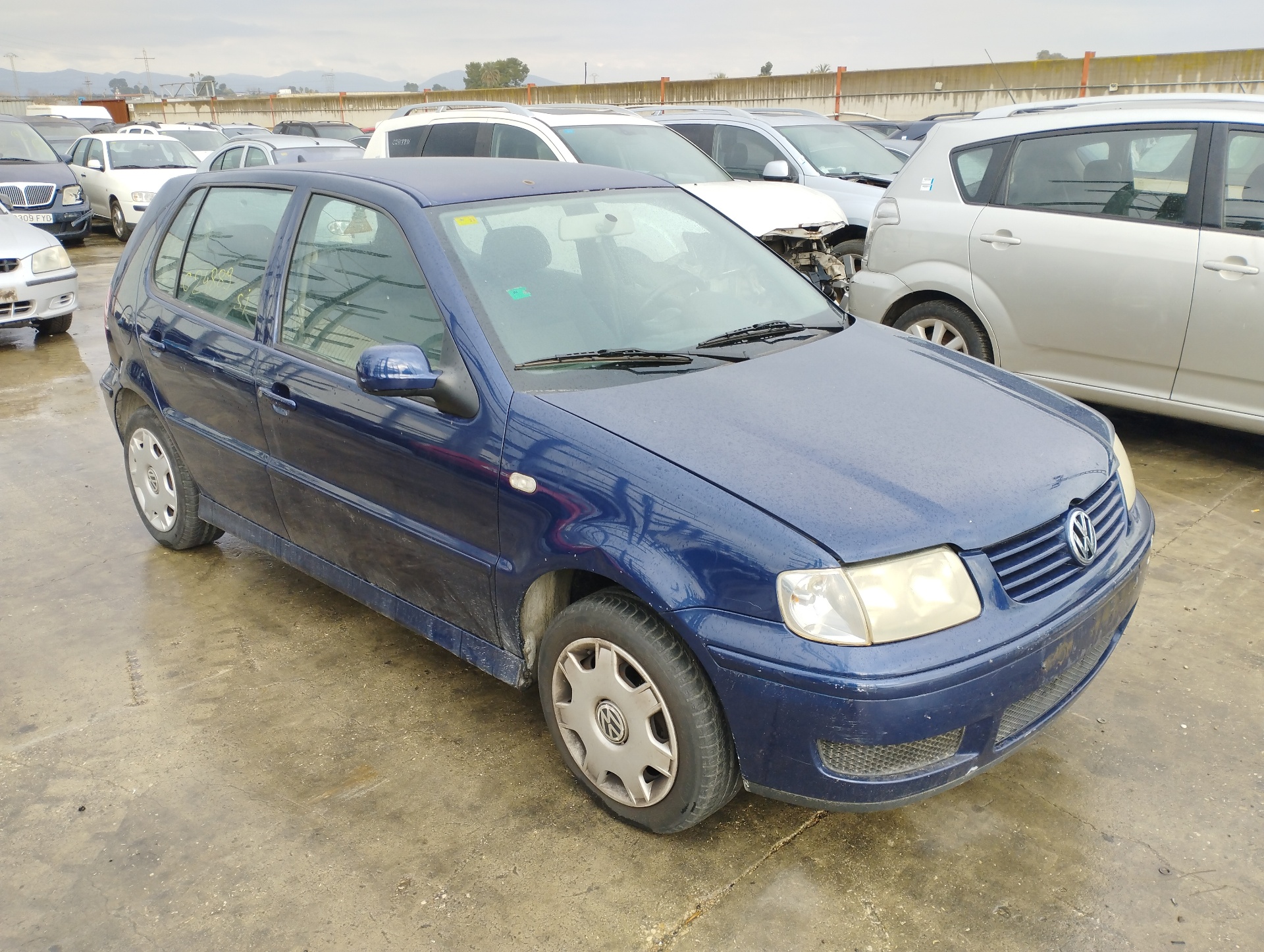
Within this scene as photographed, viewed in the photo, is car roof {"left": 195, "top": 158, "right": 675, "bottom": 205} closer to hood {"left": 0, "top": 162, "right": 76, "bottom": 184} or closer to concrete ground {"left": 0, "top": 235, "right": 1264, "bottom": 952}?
concrete ground {"left": 0, "top": 235, "right": 1264, "bottom": 952}

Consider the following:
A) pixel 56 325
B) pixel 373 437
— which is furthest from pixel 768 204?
pixel 56 325

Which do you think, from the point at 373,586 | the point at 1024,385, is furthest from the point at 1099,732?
the point at 373,586

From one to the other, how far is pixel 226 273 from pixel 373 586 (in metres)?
1.35

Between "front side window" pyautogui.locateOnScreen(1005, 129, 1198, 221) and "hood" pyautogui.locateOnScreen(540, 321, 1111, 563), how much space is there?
8.32ft

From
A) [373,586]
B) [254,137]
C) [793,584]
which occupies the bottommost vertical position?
[373,586]

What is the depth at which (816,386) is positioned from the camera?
9.67 ft

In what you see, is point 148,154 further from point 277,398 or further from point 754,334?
point 754,334

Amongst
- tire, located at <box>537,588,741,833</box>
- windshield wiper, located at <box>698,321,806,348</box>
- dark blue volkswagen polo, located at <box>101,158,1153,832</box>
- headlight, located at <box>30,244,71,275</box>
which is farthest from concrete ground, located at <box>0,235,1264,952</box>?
headlight, located at <box>30,244,71,275</box>

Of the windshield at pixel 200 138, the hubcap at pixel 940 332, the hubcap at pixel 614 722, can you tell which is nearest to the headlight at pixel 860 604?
the hubcap at pixel 614 722

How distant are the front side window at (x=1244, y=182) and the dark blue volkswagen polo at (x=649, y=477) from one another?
241 centimetres

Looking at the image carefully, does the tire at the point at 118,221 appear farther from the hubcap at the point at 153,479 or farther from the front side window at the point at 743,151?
the hubcap at the point at 153,479

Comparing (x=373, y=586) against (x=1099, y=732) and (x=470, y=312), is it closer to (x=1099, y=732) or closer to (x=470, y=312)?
(x=470, y=312)

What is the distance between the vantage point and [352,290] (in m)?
3.24

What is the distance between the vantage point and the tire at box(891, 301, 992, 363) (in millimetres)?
5719
